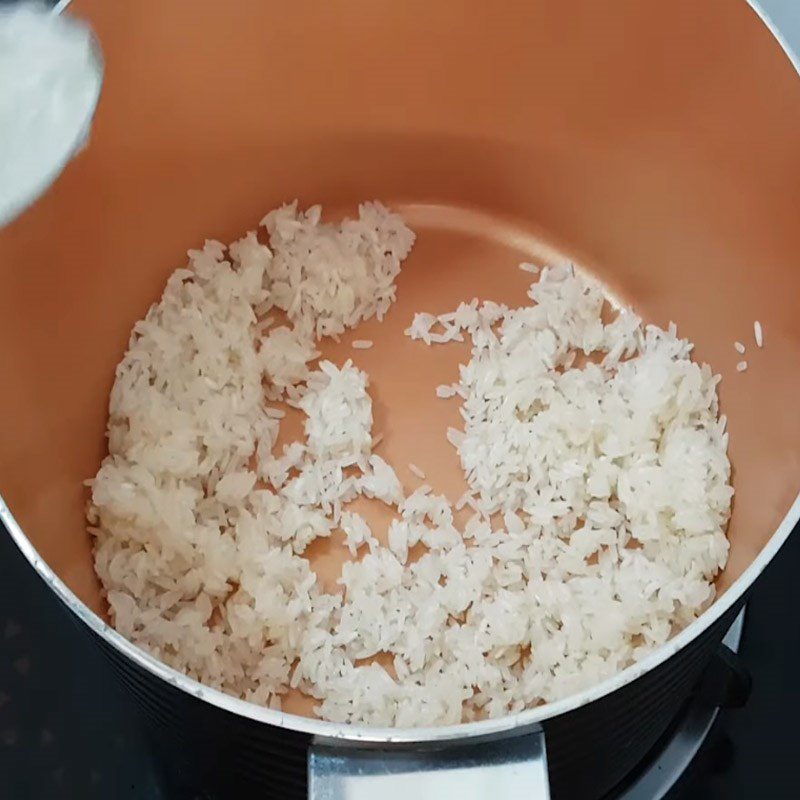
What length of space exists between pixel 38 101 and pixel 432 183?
51 cm

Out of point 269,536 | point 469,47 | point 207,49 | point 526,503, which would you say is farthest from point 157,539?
point 469,47

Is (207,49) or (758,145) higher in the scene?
(758,145)

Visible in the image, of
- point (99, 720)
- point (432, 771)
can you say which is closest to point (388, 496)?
point (99, 720)

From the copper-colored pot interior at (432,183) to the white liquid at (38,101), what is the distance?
116 millimetres

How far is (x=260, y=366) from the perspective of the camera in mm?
1049

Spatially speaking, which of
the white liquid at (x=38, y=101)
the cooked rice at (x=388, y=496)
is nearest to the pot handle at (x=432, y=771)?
the cooked rice at (x=388, y=496)

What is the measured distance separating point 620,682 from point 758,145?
55 centimetres

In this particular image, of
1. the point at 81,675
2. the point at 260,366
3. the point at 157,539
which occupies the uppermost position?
the point at 260,366

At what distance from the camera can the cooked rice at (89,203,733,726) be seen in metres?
0.89

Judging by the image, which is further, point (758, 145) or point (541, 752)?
point (758, 145)

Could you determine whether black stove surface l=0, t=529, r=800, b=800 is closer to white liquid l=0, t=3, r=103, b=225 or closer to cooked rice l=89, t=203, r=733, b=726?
cooked rice l=89, t=203, r=733, b=726

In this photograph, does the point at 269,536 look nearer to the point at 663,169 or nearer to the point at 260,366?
the point at 260,366

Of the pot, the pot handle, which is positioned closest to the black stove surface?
the pot

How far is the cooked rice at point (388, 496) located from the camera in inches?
35.1
